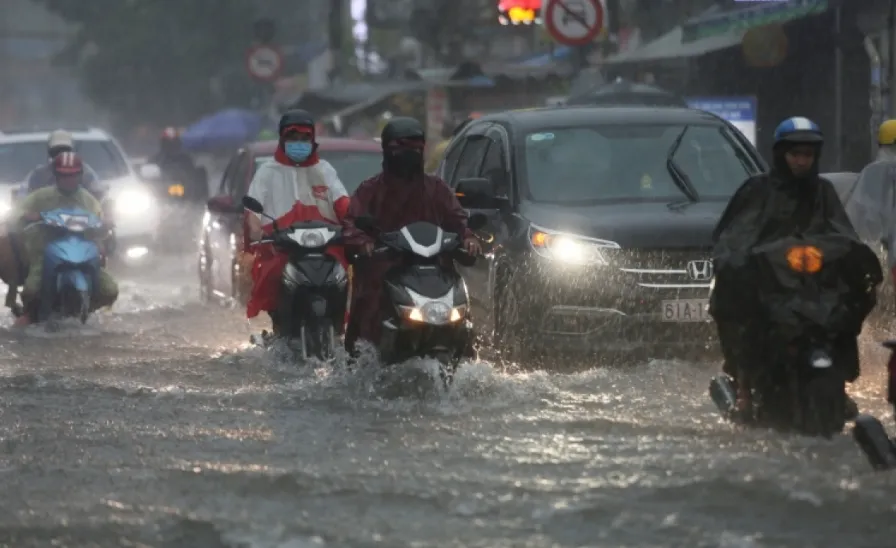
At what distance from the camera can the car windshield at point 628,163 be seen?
11461 millimetres

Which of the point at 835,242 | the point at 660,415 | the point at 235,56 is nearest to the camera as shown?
the point at 835,242

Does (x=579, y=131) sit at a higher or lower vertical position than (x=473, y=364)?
higher

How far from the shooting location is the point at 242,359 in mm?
12164

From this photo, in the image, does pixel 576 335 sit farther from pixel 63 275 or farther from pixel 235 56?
pixel 235 56

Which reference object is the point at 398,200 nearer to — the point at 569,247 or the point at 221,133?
the point at 569,247

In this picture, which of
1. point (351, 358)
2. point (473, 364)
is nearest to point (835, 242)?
point (473, 364)

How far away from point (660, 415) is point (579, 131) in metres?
3.03

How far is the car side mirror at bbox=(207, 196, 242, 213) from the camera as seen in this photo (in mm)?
13359

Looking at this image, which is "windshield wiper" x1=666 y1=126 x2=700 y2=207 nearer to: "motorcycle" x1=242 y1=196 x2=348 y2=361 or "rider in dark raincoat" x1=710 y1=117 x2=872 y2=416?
"motorcycle" x1=242 y1=196 x2=348 y2=361

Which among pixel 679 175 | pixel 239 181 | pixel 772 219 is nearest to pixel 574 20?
pixel 239 181

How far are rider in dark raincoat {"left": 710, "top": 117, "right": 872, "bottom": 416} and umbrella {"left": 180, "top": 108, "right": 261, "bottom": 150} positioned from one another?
124 feet

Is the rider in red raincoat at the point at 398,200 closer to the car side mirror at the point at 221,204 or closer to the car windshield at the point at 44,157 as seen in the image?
the car side mirror at the point at 221,204

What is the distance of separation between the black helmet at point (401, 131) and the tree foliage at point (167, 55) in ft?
195

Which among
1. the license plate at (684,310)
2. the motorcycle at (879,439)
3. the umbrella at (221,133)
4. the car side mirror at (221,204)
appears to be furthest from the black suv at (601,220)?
the umbrella at (221,133)
